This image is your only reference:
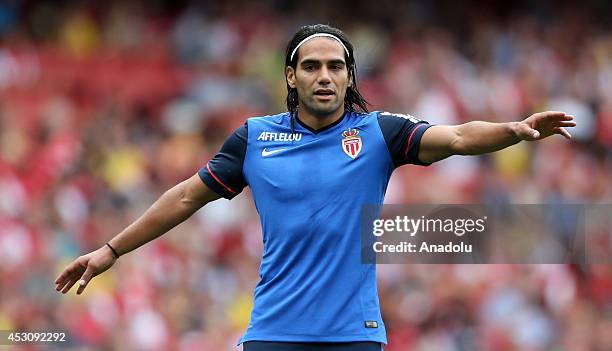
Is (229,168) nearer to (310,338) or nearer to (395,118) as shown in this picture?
(395,118)

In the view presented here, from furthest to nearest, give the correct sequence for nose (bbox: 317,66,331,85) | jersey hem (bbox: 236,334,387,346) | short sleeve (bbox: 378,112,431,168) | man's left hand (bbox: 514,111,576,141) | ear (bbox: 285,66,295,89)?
ear (bbox: 285,66,295,89), nose (bbox: 317,66,331,85), short sleeve (bbox: 378,112,431,168), jersey hem (bbox: 236,334,387,346), man's left hand (bbox: 514,111,576,141)

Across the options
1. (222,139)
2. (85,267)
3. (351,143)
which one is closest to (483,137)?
(351,143)

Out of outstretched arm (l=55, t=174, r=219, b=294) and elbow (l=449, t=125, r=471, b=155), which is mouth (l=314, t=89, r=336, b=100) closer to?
elbow (l=449, t=125, r=471, b=155)

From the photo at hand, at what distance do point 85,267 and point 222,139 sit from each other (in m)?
8.43

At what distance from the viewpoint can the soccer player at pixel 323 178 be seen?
570 centimetres

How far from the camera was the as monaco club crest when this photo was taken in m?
5.88

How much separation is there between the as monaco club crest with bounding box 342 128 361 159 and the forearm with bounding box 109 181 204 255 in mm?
901

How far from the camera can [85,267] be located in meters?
6.39

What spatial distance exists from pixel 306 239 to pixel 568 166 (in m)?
8.75

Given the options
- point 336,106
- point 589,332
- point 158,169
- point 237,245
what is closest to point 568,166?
point 589,332

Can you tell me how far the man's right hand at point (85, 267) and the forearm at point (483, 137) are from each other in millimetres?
1955

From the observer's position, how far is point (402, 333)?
12.2 meters

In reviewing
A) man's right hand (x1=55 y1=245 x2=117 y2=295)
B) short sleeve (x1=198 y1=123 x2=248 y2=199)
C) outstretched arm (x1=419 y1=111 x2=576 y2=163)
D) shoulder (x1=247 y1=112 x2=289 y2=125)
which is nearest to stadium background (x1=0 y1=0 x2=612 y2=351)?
man's right hand (x1=55 y1=245 x2=117 y2=295)

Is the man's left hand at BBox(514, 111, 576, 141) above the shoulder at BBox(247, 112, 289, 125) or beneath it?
above
